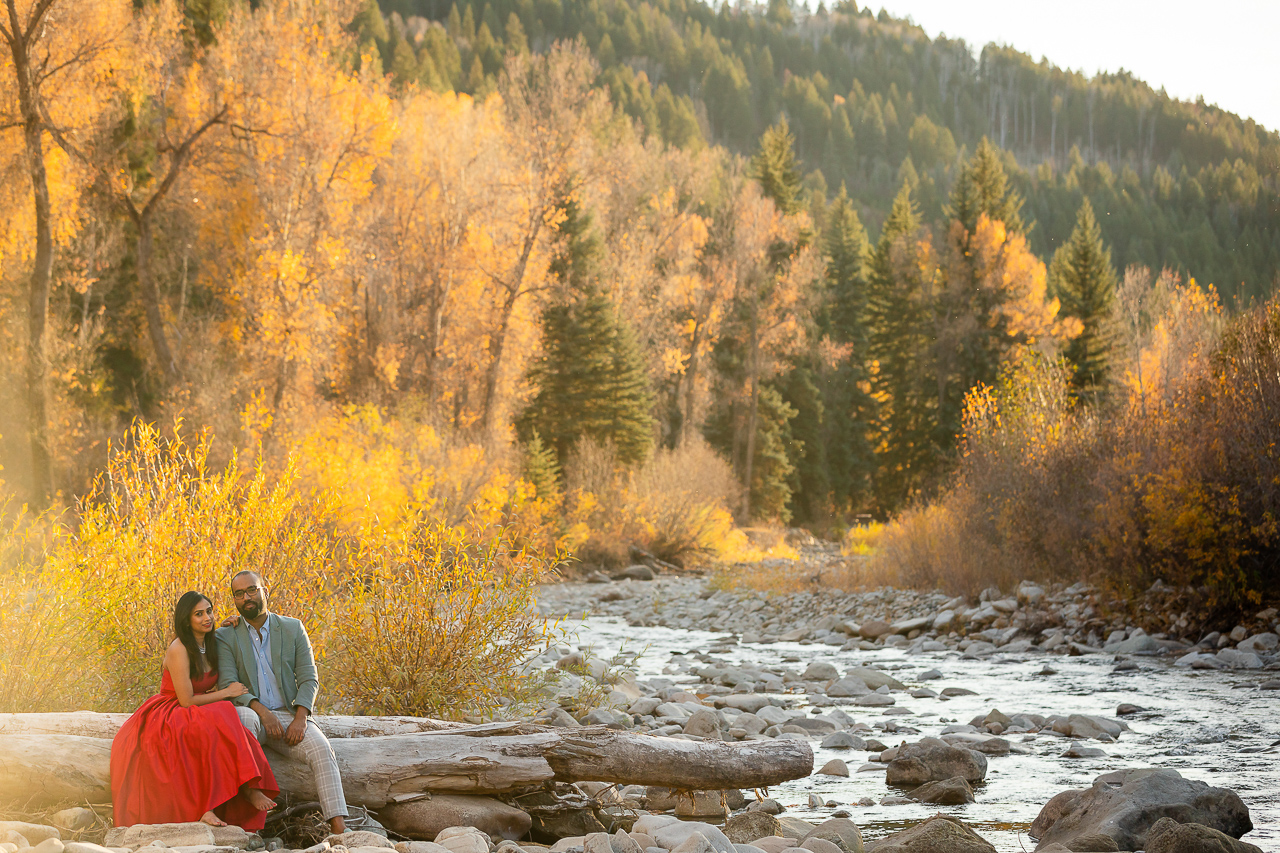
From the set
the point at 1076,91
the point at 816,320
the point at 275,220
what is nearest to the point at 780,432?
the point at 816,320

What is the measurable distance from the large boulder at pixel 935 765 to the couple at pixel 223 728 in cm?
398

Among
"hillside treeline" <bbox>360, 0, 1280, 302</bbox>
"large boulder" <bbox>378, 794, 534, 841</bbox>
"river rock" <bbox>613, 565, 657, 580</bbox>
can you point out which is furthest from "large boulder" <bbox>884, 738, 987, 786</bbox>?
"hillside treeline" <bbox>360, 0, 1280, 302</bbox>

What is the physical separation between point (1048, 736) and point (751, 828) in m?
3.89

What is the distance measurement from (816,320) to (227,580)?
35.4 m

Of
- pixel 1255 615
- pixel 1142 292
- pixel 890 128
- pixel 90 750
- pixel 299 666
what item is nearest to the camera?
pixel 90 750

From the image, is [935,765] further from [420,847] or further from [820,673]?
[820,673]

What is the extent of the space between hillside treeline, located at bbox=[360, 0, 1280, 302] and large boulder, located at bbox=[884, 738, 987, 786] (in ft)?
141

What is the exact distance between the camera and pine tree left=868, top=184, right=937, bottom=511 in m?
36.5

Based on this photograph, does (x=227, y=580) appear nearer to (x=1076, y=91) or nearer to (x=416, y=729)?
(x=416, y=729)

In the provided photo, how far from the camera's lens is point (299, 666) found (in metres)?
5.43

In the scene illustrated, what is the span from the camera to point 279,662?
543cm

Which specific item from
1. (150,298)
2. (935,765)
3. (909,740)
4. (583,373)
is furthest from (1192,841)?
(583,373)

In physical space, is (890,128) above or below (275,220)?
above

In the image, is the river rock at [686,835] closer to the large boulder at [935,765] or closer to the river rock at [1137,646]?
the large boulder at [935,765]
